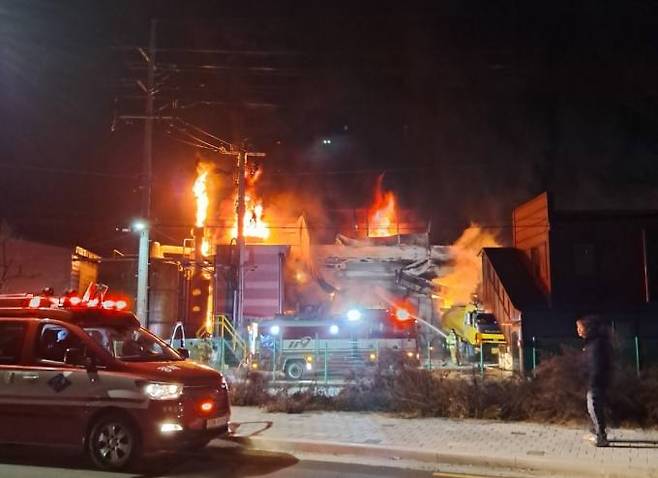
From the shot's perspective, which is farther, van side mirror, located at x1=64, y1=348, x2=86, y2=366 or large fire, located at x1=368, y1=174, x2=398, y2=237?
large fire, located at x1=368, y1=174, x2=398, y2=237

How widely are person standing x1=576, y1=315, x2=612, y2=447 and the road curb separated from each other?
3.43ft

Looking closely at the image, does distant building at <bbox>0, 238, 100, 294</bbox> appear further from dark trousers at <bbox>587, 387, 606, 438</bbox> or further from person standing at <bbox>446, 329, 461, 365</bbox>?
dark trousers at <bbox>587, 387, 606, 438</bbox>

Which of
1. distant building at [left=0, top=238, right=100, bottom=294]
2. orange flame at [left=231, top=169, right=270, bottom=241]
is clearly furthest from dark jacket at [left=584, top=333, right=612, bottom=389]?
orange flame at [left=231, top=169, right=270, bottom=241]

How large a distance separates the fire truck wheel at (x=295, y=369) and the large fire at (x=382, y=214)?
24.1 meters

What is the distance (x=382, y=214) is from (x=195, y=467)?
38181 mm

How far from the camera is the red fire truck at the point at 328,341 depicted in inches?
728

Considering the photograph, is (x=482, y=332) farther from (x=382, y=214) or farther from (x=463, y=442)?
(x=382, y=214)

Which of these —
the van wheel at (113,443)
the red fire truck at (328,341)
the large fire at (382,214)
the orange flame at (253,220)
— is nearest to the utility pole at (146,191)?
the red fire truck at (328,341)

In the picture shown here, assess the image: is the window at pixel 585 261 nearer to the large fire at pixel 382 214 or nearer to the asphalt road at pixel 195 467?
the asphalt road at pixel 195 467

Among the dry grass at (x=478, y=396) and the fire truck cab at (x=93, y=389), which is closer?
the fire truck cab at (x=93, y=389)

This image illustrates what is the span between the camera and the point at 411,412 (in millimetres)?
10406

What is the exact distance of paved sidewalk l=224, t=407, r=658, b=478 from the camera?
→ 6.97 m

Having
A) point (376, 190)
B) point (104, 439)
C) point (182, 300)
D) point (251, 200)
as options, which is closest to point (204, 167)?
point (251, 200)

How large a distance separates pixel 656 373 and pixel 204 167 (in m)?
27.7
